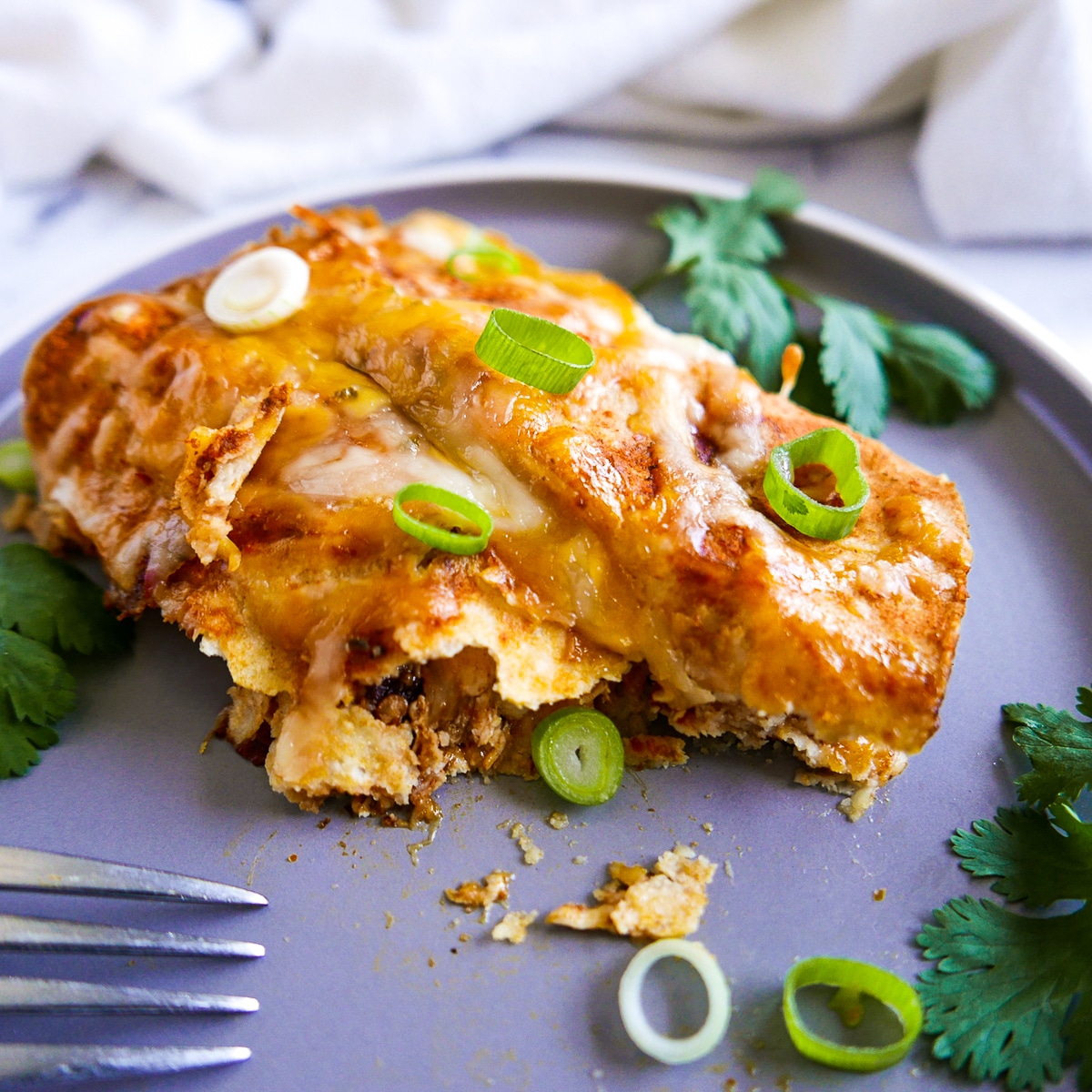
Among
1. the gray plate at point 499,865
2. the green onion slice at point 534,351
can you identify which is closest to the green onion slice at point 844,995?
the gray plate at point 499,865

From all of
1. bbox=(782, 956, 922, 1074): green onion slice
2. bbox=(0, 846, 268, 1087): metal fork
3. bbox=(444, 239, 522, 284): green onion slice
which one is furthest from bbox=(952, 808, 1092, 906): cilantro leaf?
bbox=(444, 239, 522, 284): green onion slice

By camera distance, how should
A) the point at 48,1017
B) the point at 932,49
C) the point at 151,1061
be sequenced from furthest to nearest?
the point at 932,49
the point at 48,1017
the point at 151,1061

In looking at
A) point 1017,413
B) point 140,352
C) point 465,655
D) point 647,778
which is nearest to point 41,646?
point 140,352

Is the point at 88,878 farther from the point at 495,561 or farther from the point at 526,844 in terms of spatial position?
the point at 495,561

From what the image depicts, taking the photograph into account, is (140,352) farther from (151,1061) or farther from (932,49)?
(932,49)

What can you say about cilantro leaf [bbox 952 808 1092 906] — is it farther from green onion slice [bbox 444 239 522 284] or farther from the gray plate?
green onion slice [bbox 444 239 522 284]
